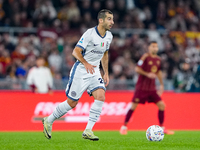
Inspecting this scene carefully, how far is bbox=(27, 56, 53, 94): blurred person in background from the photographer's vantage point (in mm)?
12742

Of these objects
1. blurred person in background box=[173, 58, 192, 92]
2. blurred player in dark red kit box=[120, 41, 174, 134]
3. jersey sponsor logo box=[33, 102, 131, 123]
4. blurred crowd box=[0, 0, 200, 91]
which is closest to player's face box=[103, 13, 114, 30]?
blurred player in dark red kit box=[120, 41, 174, 134]

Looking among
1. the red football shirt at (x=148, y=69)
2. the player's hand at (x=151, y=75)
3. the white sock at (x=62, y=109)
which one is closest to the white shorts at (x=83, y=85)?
the white sock at (x=62, y=109)

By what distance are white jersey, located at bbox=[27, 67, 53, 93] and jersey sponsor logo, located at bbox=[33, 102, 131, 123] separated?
3.60 ft

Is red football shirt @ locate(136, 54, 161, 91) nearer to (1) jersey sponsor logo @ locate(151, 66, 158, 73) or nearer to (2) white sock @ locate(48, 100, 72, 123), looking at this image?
(1) jersey sponsor logo @ locate(151, 66, 158, 73)

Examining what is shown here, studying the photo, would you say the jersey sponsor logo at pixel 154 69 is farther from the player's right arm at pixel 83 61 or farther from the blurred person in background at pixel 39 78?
the blurred person in background at pixel 39 78

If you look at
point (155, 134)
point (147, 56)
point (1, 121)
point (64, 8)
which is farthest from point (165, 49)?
point (155, 134)

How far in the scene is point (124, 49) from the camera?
17.1 meters

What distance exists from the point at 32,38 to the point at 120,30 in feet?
13.4

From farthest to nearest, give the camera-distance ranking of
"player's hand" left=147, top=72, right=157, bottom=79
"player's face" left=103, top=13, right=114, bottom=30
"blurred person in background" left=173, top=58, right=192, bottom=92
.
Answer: "blurred person in background" left=173, top=58, right=192, bottom=92
"player's hand" left=147, top=72, right=157, bottom=79
"player's face" left=103, top=13, right=114, bottom=30

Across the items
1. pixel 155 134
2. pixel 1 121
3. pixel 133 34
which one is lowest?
pixel 1 121

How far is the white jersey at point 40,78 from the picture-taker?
1276 centimetres

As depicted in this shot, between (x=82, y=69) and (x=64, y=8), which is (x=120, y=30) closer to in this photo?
(x=64, y=8)

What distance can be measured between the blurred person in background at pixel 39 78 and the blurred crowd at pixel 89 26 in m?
1.30

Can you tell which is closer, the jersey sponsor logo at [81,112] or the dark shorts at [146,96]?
the dark shorts at [146,96]
